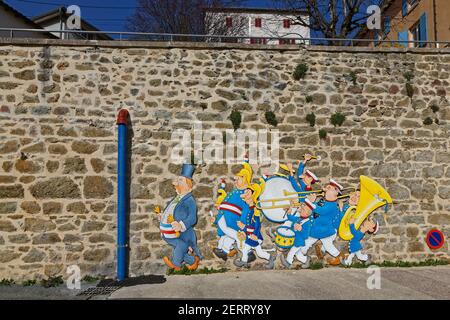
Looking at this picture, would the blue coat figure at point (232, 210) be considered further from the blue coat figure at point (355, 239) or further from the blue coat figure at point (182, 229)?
the blue coat figure at point (355, 239)

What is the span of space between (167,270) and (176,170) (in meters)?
1.68

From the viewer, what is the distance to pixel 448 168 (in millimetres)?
7656

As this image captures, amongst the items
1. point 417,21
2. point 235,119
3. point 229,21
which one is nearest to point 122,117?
point 235,119

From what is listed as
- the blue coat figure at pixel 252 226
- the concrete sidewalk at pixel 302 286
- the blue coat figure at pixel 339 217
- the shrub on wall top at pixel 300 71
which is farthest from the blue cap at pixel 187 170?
the blue coat figure at pixel 339 217

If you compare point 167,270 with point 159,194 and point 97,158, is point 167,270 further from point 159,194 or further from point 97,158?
point 97,158

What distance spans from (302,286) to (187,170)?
2.66 m

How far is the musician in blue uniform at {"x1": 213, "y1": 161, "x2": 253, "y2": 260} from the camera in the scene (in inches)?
279

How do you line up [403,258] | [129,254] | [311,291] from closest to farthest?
[311,291] → [129,254] → [403,258]

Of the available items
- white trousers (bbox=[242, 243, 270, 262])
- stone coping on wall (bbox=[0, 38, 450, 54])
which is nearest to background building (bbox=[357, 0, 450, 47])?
stone coping on wall (bbox=[0, 38, 450, 54])

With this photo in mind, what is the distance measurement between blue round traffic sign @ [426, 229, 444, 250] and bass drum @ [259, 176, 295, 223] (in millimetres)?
2637

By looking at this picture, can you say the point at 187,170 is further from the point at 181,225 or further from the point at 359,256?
the point at 359,256

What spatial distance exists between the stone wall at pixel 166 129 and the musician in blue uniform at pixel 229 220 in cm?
19
